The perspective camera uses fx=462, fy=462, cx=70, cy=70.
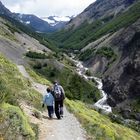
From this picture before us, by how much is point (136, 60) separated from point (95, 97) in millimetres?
21079

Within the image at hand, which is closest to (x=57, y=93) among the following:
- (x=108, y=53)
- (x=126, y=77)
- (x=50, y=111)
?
(x=50, y=111)

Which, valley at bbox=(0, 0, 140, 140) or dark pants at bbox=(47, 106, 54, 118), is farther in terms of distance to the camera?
dark pants at bbox=(47, 106, 54, 118)

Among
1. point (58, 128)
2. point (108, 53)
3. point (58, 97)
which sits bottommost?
point (108, 53)

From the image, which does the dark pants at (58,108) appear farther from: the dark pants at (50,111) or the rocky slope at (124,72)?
the rocky slope at (124,72)

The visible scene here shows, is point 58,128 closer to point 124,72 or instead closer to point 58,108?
point 58,108

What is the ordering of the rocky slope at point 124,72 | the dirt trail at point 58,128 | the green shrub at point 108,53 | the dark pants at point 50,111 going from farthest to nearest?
1. the green shrub at point 108,53
2. the rocky slope at point 124,72
3. the dark pants at point 50,111
4. the dirt trail at point 58,128

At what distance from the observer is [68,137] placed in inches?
1061

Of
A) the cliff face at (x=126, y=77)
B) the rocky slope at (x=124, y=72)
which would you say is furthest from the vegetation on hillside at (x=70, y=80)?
the cliff face at (x=126, y=77)

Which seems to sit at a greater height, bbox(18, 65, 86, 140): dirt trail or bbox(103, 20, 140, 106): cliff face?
bbox(18, 65, 86, 140): dirt trail

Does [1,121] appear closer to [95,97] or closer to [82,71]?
[95,97]

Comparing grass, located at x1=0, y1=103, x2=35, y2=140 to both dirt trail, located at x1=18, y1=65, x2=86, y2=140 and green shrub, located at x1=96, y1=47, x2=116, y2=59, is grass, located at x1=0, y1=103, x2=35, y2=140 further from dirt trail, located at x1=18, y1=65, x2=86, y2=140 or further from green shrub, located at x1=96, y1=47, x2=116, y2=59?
green shrub, located at x1=96, y1=47, x2=116, y2=59

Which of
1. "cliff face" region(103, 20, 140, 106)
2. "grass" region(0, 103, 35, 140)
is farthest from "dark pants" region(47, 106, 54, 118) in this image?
"cliff face" region(103, 20, 140, 106)

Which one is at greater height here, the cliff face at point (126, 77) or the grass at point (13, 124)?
the grass at point (13, 124)

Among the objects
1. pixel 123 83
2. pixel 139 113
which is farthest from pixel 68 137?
pixel 123 83
